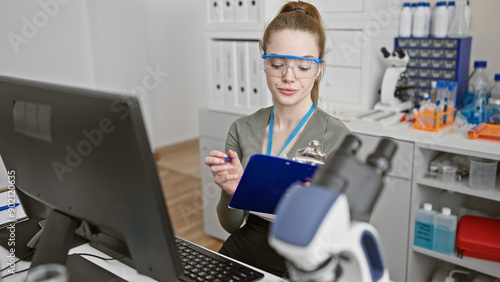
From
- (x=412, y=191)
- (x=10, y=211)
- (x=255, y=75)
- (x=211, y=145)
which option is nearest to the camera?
(x=10, y=211)

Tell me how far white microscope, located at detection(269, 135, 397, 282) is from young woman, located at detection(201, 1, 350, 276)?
0.70 m

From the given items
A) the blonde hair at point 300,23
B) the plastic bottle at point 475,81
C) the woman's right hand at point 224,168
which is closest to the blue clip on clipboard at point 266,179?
the woman's right hand at point 224,168

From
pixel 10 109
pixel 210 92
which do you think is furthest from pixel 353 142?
pixel 210 92

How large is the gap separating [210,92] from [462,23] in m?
1.47

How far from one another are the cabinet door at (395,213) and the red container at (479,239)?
25cm

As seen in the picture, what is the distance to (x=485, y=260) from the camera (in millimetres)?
2031

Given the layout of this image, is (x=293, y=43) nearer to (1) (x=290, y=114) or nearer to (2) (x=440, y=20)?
(1) (x=290, y=114)

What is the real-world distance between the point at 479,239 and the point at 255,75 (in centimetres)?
141

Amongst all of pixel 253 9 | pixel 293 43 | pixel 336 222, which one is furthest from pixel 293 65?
pixel 253 9

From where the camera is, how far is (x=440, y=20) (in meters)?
2.35

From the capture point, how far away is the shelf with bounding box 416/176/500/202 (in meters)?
1.96

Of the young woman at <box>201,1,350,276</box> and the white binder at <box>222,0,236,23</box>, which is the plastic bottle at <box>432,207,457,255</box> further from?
the white binder at <box>222,0,236,23</box>

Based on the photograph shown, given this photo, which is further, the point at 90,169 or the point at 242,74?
the point at 242,74

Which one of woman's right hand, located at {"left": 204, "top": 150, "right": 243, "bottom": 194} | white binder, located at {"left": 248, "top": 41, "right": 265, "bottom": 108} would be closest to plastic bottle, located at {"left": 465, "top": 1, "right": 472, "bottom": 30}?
white binder, located at {"left": 248, "top": 41, "right": 265, "bottom": 108}
